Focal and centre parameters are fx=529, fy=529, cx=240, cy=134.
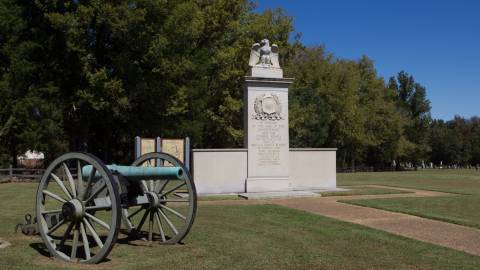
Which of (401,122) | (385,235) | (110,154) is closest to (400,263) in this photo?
(385,235)

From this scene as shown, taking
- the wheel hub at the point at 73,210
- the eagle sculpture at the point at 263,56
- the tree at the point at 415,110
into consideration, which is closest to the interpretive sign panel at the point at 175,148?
the eagle sculpture at the point at 263,56

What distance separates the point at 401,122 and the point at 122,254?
58.3 meters

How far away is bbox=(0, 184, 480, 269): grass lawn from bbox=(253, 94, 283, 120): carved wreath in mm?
8039

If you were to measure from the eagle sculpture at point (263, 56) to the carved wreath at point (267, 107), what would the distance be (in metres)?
1.23

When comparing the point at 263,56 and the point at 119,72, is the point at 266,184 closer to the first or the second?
the point at 263,56

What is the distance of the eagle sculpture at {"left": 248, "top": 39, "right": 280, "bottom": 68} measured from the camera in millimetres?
19281

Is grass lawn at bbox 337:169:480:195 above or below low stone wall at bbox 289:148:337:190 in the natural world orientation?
below

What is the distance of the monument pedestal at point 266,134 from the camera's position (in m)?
18.9

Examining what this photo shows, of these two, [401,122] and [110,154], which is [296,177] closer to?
[110,154]

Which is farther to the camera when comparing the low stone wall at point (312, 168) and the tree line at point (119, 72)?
the tree line at point (119, 72)

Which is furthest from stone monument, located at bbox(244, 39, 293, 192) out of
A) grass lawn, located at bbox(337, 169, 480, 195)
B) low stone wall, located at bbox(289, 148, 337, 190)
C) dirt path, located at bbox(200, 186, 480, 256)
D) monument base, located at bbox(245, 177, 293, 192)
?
grass lawn, located at bbox(337, 169, 480, 195)

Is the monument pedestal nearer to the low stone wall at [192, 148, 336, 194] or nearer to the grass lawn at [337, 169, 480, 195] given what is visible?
the low stone wall at [192, 148, 336, 194]

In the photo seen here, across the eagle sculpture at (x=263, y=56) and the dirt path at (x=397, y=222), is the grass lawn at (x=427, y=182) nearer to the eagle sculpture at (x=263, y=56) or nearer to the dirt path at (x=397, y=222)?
the dirt path at (x=397, y=222)

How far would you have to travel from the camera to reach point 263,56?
63.6ft
